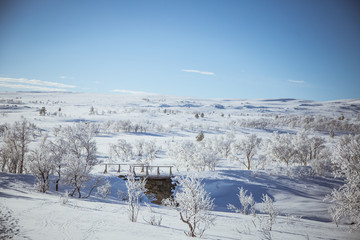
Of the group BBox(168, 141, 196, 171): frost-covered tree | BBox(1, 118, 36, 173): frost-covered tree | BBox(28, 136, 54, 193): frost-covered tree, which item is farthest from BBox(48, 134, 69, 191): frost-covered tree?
BBox(168, 141, 196, 171): frost-covered tree

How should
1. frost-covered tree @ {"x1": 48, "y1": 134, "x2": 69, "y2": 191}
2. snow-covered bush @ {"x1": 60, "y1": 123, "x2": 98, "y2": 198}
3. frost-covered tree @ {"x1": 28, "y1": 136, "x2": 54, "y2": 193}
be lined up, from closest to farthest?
snow-covered bush @ {"x1": 60, "y1": 123, "x2": 98, "y2": 198}, frost-covered tree @ {"x1": 28, "y1": 136, "x2": 54, "y2": 193}, frost-covered tree @ {"x1": 48, "y1": 134, "x2": 69, "y2": 191}

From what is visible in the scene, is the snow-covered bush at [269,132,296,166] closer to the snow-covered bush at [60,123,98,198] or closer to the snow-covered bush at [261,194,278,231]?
the snow-covered bush at [261,194,278,231]

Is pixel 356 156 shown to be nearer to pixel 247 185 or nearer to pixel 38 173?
pixel 247 185

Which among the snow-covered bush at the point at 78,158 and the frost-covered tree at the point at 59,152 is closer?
the snow-covered bush at the point at 78,158

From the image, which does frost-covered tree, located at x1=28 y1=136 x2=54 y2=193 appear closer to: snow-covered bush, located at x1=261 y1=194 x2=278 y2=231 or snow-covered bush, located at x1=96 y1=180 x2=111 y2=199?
snow-covered bush, located at x1=96 y1=180 x2=111 y2=199

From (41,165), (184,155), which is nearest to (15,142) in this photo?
(41,165)

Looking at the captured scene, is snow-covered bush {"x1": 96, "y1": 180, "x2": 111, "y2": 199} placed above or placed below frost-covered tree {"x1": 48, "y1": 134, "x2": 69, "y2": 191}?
below

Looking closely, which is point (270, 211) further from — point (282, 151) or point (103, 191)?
point (282, 151)

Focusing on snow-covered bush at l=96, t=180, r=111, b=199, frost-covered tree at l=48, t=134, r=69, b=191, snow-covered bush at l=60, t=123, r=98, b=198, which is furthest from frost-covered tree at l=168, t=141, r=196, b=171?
frost-covered tree at l=48, t=134, r=69, b=191

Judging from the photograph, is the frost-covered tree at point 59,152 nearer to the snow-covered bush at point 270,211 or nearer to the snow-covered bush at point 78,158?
the snow-covered bush at point 78,158

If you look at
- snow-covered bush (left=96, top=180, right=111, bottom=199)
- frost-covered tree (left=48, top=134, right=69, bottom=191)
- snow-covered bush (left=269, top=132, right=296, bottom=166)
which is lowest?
snow-covered bush (left=96, top=180, right=111, bottom=199)

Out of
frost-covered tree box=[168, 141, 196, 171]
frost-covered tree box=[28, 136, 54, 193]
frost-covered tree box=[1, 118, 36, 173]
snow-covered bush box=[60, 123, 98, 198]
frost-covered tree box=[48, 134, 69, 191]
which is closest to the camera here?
snow-covered bush box=[60, 123, 98, 198]

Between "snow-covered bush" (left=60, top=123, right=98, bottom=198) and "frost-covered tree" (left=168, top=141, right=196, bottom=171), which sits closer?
"snow-covered bush" (left=60, top=123, right=98, bottom=198)

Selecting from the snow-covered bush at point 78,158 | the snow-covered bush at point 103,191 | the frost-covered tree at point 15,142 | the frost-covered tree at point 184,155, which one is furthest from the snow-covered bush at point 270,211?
the frost-covered tree at point 15,142
